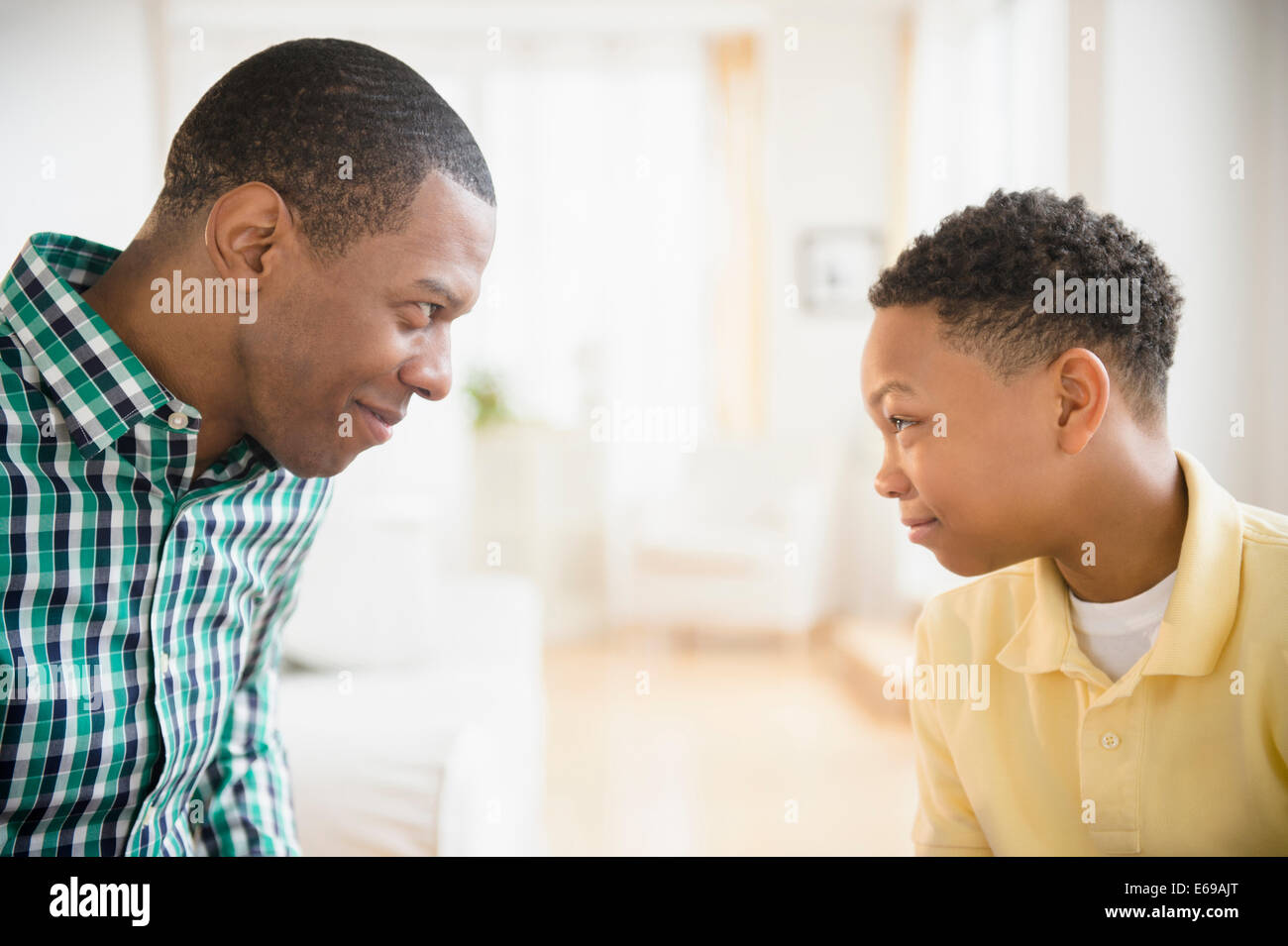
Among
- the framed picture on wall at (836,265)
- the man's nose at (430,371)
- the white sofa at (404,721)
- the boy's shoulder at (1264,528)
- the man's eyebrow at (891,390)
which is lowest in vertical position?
the white sofa at (404,721)

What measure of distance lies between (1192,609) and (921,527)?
20cm

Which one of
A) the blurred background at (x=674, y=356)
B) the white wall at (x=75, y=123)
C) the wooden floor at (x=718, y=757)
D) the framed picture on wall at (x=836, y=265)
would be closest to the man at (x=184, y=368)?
the blurred background at (x=674, y=356)

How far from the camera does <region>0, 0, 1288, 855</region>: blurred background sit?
133 centimetres

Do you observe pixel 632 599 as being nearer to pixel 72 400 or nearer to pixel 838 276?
pixel 838 276

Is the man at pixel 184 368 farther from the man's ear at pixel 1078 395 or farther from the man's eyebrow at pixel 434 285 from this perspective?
the man's ear at pixel 1078 395

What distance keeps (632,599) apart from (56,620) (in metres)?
3.42

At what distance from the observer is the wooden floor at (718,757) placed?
85.0 inches

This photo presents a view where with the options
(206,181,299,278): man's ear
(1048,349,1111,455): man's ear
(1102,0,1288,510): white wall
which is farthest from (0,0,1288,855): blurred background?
(206,181,299,278): man's ear

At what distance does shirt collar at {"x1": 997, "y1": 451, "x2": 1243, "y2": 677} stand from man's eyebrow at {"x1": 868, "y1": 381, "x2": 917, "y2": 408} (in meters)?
0.21

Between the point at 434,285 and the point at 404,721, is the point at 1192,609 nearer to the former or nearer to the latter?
the point at 434,285

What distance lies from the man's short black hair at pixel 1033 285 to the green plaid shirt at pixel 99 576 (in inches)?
23.8

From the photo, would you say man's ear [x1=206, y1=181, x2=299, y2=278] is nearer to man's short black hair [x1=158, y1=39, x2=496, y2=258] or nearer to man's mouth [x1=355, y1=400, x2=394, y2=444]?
man's short black hair [x1=158, y1=39, x2=496, y2=258]

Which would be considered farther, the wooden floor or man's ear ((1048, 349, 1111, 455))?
the wooden floor

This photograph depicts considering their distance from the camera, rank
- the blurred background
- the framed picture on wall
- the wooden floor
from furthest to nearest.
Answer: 1. the framed picture on wall
2. the wooden floor
3. the blurred background
